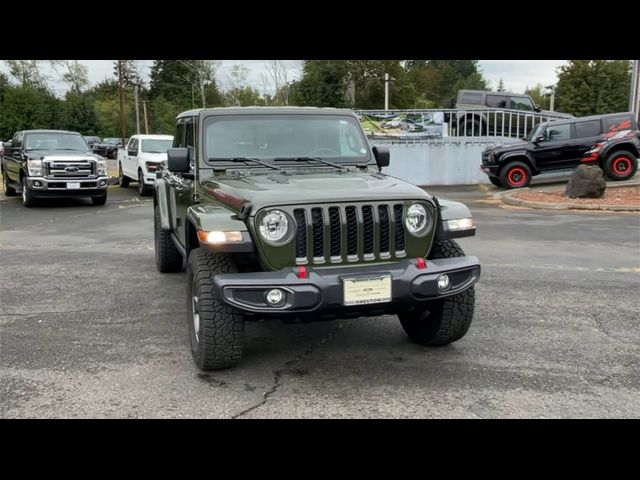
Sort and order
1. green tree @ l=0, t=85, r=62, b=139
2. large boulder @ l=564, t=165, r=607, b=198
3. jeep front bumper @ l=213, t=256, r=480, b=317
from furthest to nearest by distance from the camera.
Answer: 1. green tree @ l=0, t=85, r=62, b=139
2. large boulder @ l=564, t=165, r=607, b=198
3. jeep front bumper @ l=213, t=256, r=480, b=317

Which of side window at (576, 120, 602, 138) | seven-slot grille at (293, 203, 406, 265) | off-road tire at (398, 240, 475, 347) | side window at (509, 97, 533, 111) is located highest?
side window at (509, 97, 533, 111)

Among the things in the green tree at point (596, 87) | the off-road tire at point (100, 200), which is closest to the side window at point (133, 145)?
the off-road tire at point (100, 200)

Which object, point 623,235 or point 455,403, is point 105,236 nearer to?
point 455,403

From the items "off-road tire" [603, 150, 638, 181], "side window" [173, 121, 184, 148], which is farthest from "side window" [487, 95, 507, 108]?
"side window" [173, 121, 184, 148]

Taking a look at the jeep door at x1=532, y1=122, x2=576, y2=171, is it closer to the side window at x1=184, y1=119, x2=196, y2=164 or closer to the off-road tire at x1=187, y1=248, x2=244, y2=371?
the side window at x1=184, y1=119, x2=196, y2=164

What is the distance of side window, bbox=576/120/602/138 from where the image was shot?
16781 millimetres

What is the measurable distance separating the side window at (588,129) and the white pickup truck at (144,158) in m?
11.6

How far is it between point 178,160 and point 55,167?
10.3 m

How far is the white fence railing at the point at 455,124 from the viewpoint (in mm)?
20516

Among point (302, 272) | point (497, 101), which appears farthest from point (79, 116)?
point (302, 272)

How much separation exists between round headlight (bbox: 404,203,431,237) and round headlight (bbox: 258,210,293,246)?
83cm

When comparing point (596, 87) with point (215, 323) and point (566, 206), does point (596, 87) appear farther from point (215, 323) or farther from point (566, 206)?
point (215, 323)

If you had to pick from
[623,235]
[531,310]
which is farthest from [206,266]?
[623,235]

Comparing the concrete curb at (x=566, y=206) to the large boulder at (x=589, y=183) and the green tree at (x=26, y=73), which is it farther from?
the green tree at (x=26, y=73)
